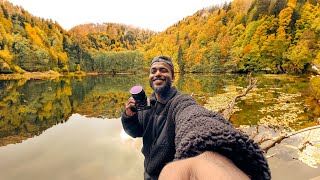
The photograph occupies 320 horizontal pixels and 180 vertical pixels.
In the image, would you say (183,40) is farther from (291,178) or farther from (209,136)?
(209,136)

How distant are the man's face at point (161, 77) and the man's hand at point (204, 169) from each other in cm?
145

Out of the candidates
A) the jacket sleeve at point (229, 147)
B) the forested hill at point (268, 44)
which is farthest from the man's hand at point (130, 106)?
the forested hill at point (268, 44)

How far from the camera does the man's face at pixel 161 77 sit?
2.25m

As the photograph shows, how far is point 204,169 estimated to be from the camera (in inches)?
27.8

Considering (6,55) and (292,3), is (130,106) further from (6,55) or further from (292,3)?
(292,3)

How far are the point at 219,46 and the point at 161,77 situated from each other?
9393 centimetres

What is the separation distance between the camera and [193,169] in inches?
29.1

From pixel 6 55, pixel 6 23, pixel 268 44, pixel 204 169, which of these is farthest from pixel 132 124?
pixel 6 23

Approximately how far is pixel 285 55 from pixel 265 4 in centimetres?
3154

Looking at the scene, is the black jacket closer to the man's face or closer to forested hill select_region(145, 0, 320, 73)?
the man's face

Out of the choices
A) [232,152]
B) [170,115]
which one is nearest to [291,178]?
[170,115]

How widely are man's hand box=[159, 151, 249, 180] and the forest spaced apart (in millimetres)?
55152

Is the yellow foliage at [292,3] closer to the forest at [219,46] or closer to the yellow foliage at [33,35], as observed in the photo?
the forest at [219,46]

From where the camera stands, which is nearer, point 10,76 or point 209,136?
point 209,136
